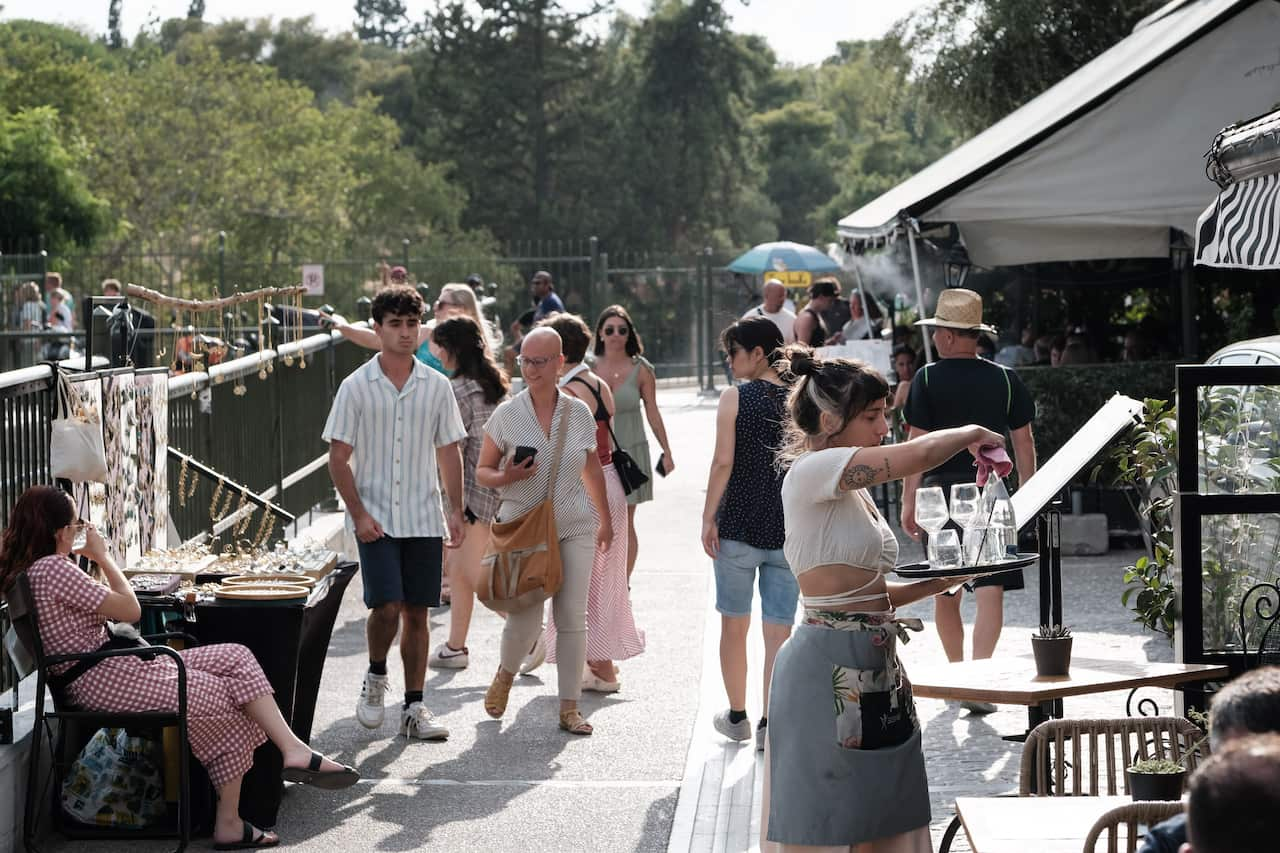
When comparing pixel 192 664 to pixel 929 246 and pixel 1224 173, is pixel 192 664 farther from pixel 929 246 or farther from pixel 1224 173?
pixel 929 246

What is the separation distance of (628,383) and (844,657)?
5.44m

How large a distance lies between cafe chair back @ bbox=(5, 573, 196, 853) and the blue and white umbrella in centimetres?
2624

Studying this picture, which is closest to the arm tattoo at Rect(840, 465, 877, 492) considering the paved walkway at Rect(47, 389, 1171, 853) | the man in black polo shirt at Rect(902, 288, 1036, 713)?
the paved walkway at Rect(47, 389, 1171, 853)

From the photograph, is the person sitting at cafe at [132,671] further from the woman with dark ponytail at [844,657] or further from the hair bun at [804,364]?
the hair bun at [804,364]

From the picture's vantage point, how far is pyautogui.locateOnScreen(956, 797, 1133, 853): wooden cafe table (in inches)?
144

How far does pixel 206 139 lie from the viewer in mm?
40500

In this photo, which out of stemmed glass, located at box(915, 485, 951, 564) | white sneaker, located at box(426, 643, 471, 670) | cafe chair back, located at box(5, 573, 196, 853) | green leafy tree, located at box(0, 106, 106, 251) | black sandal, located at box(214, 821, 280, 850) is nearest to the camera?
stemmed glass, located at box(915, 485, 951, 564)

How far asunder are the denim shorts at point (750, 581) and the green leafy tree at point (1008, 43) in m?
16.2

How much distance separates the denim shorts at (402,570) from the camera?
7578 mm

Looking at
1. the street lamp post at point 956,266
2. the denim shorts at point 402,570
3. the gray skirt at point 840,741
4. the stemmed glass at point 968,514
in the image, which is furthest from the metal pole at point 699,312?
the gray skirt at point 840,741

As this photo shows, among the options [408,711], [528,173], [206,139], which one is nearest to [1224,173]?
[408,711]

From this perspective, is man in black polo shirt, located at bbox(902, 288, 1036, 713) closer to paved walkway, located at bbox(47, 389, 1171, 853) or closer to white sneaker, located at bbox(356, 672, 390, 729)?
paved walkway, located at bbox(47, 389, 1171, 853)

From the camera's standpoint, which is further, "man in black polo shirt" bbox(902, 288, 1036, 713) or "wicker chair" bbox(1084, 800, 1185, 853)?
"man in black polo shirt" bbox(902, 288, 1036, 713)

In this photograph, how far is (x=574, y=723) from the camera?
7805 millimetres
